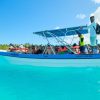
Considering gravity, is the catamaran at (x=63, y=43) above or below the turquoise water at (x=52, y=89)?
above

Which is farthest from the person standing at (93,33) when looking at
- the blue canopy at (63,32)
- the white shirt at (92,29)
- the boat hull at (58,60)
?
the blue canopy at (63,32)

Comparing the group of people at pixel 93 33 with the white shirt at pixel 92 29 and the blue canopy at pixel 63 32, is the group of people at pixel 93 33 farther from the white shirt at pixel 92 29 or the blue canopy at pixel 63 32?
the blue canopy at pixel 63 32

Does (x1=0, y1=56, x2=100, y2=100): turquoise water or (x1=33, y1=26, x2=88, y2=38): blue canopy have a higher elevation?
(x1=33, y1=26, x2=88, y2=38): blue canopy

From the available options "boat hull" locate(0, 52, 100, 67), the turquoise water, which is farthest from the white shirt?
the turquoise water

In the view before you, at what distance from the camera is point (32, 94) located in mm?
7504

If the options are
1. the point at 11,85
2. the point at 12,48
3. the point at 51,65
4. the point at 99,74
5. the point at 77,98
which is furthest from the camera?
the point at 12,48

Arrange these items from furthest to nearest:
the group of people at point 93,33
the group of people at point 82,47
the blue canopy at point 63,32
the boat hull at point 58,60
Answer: the blue canopy at point 63,32 < the boat hull at point 58,60 < the group of people at point 82,47 < the group of people at point 93,33

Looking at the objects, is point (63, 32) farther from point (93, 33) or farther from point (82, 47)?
point (93, 33)

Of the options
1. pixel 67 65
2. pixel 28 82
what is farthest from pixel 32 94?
pixel 67 65

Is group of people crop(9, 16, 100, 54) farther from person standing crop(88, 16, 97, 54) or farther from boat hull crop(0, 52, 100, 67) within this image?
boat hull crop(0, 52, 100, 67)

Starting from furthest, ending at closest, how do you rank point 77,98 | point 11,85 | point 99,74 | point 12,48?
1. point 12,48
2. point 99,74
3. point 11,85
4. point 77,98

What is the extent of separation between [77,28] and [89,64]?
7.09 feet

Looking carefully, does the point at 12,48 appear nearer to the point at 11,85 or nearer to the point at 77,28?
the point at 77,28

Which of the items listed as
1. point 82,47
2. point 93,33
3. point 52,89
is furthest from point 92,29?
point 52,89
